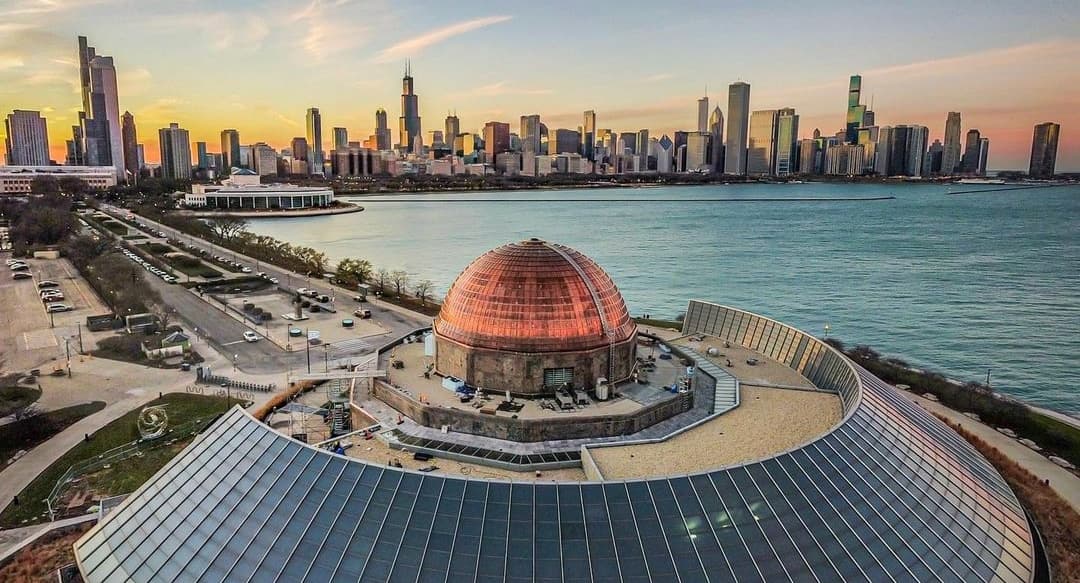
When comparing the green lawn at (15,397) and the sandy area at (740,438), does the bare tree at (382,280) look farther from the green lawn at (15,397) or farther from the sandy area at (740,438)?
the sandy area at (740,438)

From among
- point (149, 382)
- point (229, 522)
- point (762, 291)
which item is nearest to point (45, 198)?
point (149, 382)

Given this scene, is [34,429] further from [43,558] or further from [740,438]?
[740,438]

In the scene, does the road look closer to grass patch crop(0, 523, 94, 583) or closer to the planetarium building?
grass patch crop(0, 523, 94, 583)

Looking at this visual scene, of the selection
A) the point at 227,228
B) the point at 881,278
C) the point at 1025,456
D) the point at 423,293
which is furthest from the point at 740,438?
the point at 227,228

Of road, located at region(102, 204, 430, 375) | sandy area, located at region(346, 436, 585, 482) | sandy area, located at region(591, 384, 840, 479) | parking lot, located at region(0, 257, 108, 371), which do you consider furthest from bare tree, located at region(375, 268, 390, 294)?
sandy area, located at region(591, 384, 840, 479)

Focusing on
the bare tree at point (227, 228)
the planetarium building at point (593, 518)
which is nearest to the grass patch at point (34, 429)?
the planetarium building at point (593, 518)

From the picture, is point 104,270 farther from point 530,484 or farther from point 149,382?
point 530,484
